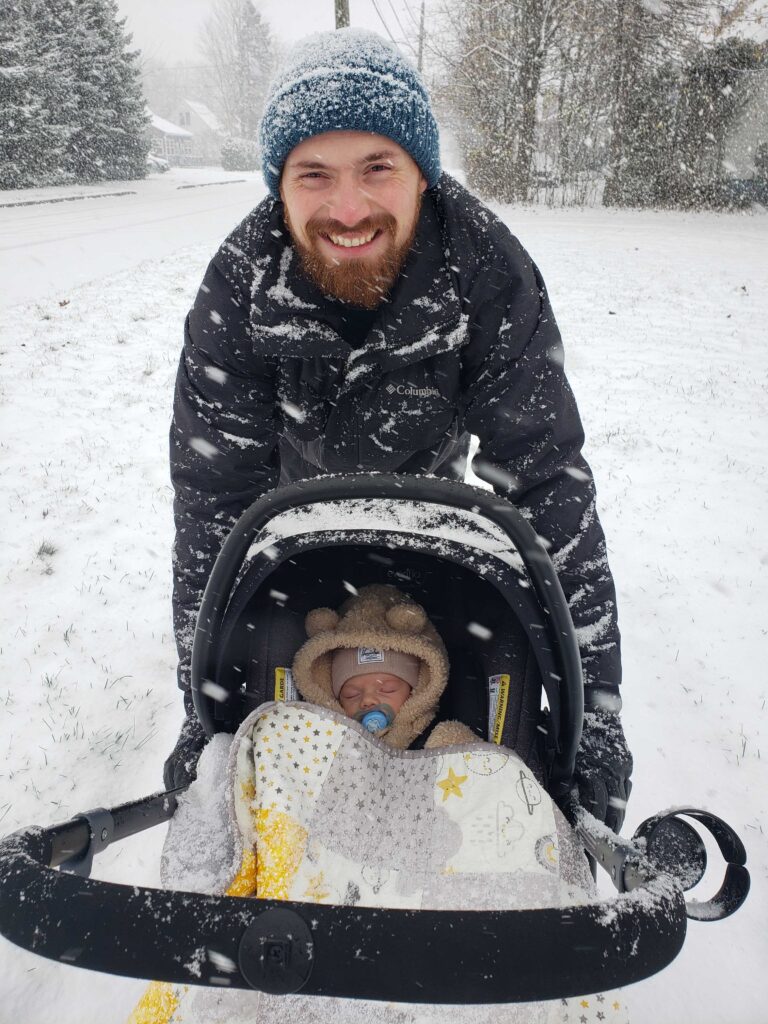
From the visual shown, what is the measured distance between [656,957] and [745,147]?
19381 mm

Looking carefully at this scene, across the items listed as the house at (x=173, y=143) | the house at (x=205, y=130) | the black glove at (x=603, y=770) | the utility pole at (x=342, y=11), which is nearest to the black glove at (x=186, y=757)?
the black glove at (x=603, y=770)

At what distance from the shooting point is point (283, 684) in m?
1.58

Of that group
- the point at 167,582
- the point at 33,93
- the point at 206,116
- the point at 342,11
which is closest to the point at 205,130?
the point at 206,116

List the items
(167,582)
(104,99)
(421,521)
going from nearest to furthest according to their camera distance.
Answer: (421,521) → (167,582) → (104,99)

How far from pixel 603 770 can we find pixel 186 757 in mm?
927

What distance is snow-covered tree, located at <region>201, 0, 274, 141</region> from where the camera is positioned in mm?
51281

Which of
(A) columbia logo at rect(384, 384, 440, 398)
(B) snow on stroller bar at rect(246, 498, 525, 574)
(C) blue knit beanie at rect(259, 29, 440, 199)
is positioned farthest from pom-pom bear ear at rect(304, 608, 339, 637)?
(C) blue knit beanie at rect(259, 29, 440, 199)

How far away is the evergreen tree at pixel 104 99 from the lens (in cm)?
2108

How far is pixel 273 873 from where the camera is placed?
113cm

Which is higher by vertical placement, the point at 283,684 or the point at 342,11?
the point at 342,11

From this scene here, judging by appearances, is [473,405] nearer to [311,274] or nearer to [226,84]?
[311,274]

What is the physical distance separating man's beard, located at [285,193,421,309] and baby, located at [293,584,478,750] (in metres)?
0.79

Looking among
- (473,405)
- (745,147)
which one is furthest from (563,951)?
(745,147)

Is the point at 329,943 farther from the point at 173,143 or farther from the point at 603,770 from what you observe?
the point at 173,143
